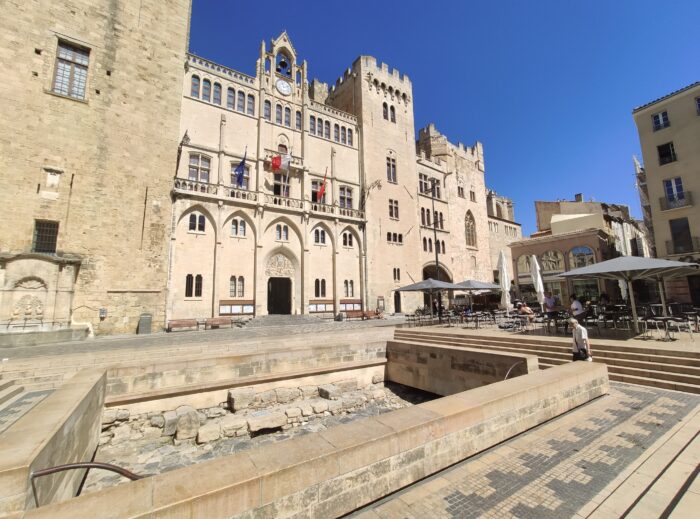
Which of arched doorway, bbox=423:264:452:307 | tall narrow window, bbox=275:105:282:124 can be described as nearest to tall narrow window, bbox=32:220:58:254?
tall narrow window, bbox=275:105:282:124

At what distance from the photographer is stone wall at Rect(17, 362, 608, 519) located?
2.54m

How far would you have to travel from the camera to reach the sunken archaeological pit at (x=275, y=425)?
111 inches

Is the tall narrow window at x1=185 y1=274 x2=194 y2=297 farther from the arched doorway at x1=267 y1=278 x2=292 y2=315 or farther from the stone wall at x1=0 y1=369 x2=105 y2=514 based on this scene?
the stone wall at x1=0 y1=369 x2=105 y2=514

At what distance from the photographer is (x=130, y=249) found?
1744 cm

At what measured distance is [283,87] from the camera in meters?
26.0

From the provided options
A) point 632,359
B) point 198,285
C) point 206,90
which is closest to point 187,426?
point 632,359

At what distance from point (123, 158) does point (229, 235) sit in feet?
23.4

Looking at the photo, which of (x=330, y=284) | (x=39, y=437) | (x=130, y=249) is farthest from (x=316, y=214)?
(x=39, y=437)

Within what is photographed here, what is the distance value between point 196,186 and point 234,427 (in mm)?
16562

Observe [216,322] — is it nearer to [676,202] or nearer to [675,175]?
[676,202]

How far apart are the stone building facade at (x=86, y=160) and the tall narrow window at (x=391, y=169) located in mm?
18399

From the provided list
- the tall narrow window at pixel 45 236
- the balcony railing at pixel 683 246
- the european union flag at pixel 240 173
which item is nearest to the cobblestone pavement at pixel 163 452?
the tall narrow window at pixel 45 236

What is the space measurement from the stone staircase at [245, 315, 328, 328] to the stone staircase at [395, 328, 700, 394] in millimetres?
13255

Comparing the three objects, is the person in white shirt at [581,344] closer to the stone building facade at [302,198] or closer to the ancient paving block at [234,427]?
the ancient paving block at [234,427]
